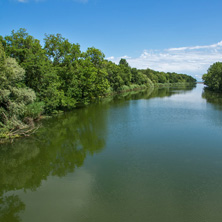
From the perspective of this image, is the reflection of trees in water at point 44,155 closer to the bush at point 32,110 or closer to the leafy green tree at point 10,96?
the bush at point 32,110

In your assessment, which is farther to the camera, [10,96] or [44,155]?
[10,96]

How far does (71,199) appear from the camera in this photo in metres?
8.80

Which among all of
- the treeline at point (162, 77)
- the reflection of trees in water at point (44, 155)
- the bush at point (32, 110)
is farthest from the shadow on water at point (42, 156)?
the treeline at point (162, 77)

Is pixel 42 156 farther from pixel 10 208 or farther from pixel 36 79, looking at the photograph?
pixel 36 79

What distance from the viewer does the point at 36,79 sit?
78.3 ft

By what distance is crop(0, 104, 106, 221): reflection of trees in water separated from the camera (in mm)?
10352

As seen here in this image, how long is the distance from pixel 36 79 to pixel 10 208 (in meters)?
18.1

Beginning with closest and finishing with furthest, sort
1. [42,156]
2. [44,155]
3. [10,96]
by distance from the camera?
[42,156] < [44,155] < [10,96]

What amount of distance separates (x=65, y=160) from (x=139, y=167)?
5.15 metres

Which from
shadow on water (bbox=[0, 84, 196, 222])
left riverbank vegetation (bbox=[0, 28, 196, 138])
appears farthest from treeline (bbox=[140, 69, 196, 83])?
shadow on water (bbox=[0, 84, 196, 222])

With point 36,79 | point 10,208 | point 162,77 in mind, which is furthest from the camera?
point 162,77

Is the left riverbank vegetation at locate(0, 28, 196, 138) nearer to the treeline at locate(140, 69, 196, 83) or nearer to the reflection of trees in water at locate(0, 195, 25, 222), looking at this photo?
the reflection of trees in water at locate(0, 195, 25, 222)

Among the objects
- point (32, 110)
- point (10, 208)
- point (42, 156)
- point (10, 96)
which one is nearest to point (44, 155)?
point (42, 156)

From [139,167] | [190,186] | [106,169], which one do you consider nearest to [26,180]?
[106,169]
